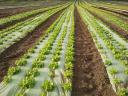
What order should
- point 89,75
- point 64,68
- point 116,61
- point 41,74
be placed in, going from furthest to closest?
point 116,61, point 64,68, point 89,75, point 41,74

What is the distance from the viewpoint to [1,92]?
30.2 feet

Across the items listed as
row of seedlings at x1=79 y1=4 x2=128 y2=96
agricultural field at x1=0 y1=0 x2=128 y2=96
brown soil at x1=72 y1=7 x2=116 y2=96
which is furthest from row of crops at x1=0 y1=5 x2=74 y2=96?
row of seedlings at x1=79 y1=4 x2=128 y2=96

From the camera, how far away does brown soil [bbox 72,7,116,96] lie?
373 inches

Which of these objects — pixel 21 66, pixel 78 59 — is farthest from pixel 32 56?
pixel 78 59

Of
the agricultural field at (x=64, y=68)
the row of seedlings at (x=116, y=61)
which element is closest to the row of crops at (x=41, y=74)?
the agricultural field at (x=64, y=68)

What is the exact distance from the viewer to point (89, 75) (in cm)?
1112

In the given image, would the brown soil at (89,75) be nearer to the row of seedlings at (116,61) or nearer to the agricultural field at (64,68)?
the agricultural field at (64,68)

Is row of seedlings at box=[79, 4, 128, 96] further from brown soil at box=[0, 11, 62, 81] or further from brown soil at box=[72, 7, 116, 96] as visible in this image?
brown soil at box=[0, 11, 62, 81]

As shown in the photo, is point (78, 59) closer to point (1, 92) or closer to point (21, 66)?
point (21, 66)

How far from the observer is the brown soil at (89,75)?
373 inches

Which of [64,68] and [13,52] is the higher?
[64,68]

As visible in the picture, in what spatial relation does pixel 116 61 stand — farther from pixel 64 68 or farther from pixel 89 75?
pixel 64 68

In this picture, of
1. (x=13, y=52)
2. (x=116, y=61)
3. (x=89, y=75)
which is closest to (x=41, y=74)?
(x=89, y=75)

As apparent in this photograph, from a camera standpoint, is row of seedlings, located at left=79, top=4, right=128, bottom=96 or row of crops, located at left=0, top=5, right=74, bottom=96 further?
row of seedlings, located at left=79, top=4, right=128, bottom=96
